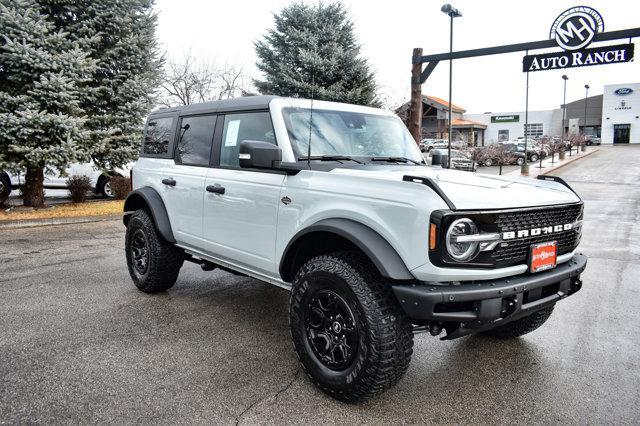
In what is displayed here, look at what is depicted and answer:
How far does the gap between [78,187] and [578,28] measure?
43.3 feet

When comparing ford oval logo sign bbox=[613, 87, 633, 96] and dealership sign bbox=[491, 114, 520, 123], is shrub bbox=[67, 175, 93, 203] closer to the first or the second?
dealership sign bbox=[491, 114, 520, 123]

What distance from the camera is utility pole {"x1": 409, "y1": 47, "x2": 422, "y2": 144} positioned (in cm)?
1182

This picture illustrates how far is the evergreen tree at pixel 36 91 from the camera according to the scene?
9219mm

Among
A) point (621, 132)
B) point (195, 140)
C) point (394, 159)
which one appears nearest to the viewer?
point (394, 159)

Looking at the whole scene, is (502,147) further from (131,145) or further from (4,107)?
(4,107)

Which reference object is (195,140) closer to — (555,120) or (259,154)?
(259,154)

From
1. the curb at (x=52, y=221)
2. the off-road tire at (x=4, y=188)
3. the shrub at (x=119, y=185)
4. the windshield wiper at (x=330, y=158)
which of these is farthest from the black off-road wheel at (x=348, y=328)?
the off-road tire at (x=4, y=188)

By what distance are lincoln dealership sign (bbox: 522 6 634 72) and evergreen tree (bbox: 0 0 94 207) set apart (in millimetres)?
11421

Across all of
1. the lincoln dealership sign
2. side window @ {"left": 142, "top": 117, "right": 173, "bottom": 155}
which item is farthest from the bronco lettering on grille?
the lincoln dealership sign

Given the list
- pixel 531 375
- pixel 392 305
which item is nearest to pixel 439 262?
pixel 392 305

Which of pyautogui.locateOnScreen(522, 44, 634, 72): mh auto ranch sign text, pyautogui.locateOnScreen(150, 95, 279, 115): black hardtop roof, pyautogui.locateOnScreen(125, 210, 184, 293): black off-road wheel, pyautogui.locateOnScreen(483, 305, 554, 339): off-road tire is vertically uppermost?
pyautogui.locateOnScreen(522, 44, 634, 72): mh auto ranch sign text

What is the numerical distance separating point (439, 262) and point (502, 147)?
32767 mm

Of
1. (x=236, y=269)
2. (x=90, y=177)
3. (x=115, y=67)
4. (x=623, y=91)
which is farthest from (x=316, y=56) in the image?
(x=623, y=91)

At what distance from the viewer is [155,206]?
4816 mm
